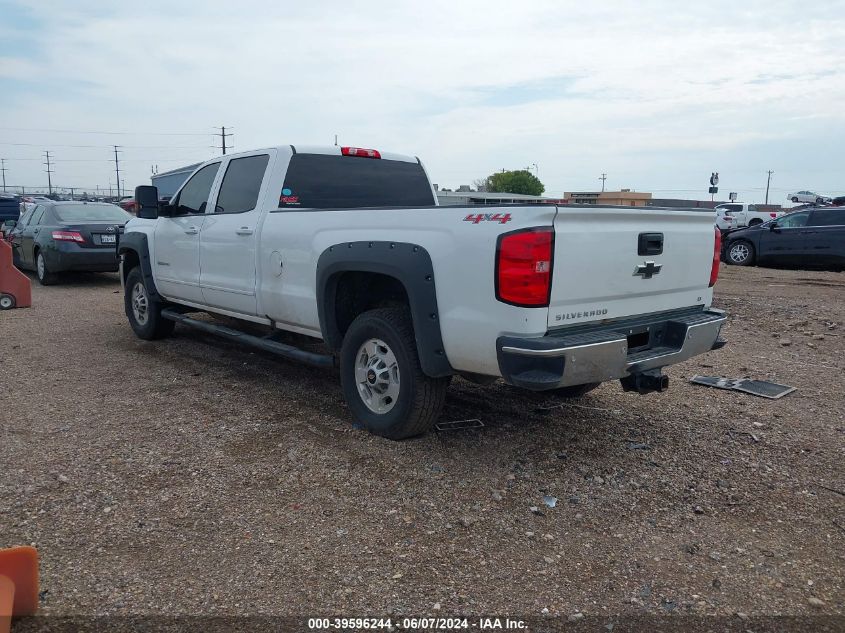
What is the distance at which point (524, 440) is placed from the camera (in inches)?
181

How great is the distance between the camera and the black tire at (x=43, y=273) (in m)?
12.6

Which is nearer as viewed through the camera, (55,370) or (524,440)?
(524,440)

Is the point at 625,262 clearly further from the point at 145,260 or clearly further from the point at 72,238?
the point at 72,238

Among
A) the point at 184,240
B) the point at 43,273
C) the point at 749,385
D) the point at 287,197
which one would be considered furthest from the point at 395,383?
the point at 43,273

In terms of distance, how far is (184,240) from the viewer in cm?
662

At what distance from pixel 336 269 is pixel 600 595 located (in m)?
2.59

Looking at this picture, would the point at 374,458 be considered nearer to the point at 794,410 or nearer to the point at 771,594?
the point at 771,594

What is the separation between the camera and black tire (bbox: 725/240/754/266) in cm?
1653

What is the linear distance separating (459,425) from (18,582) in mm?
2864

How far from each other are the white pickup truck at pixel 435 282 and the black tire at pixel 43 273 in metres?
8.00

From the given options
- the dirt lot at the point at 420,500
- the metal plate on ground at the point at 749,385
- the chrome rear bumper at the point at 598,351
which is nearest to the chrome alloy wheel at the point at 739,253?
the dirt lot at the point at 420,500

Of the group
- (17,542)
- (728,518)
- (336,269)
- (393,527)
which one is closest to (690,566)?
(728,518)

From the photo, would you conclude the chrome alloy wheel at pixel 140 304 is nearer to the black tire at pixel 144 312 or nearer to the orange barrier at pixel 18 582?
the black tire at pixel 144 312

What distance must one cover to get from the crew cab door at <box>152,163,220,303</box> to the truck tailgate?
3.87 meters
